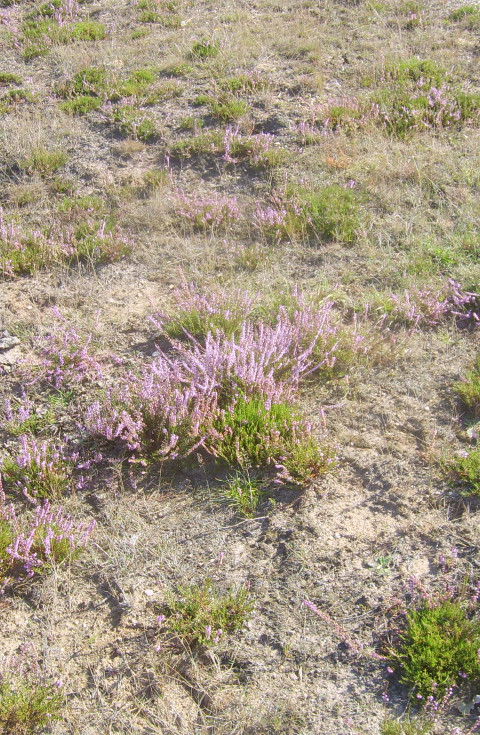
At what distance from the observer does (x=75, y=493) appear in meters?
4.48

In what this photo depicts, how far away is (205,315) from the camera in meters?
5.47

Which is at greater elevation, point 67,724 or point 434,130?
point 434,130

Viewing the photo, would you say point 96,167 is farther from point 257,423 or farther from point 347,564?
point 347,564

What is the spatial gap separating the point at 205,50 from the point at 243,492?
852 centimetres

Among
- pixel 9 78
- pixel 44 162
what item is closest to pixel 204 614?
pixel 44 162

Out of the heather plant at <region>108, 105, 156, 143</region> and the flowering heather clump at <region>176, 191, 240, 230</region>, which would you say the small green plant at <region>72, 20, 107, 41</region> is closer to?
the heather plant at <region>108, 105, 156, 143</region>

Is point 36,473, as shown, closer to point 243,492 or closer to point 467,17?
point 243,492

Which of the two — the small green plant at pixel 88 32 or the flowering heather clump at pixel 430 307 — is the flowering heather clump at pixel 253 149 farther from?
the small green plant at pixel 88 32

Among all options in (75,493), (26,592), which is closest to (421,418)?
(75,493)

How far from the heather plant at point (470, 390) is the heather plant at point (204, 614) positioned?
2.23 m

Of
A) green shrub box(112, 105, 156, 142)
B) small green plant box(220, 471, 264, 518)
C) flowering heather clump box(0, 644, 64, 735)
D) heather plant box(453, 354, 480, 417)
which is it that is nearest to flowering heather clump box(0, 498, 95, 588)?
flowering heather clump box(0, 644, 64, 735)

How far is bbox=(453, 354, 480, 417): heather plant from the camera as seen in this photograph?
4656mm

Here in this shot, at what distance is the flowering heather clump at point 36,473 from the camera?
14.4 feet

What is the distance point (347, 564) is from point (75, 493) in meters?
2.02
